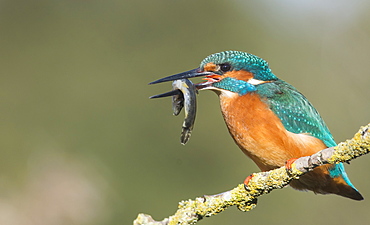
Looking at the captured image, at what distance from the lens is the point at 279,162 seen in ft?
10.0

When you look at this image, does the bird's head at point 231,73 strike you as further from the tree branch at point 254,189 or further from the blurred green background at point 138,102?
the blurred green background at point 138,102

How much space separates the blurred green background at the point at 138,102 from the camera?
5.49m

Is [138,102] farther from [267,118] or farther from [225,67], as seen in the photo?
[267,118]

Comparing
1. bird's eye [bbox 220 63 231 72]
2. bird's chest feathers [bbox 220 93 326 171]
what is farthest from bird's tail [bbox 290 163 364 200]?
Result: bird's eye [bbox 220 63 231 72]

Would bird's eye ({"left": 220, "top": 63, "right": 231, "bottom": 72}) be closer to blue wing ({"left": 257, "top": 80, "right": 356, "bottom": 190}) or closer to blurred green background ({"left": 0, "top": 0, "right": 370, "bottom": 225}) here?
blue wing ({"left": 257, "top": 80, "right": 356, "bottom": 190})

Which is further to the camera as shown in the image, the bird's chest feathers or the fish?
the bird's chest feathers

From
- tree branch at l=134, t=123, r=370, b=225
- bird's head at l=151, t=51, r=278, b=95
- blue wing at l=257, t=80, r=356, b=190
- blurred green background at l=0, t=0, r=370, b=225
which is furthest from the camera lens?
blurred green background at l=0, t=0, r=370, b=225

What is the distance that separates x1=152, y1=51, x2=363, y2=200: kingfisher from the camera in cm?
309

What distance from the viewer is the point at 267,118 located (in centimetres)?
314

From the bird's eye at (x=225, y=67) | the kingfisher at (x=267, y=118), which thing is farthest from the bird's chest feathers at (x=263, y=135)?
the bird's eye at (x=225, y=67)

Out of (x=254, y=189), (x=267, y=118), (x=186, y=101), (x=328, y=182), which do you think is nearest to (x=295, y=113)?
(x=267, y=118)

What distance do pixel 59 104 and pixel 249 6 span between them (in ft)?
17.4

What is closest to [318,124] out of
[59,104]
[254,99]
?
[254,99]

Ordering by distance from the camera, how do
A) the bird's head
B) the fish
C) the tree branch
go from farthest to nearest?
the bird's head → the fish → the tree branch
